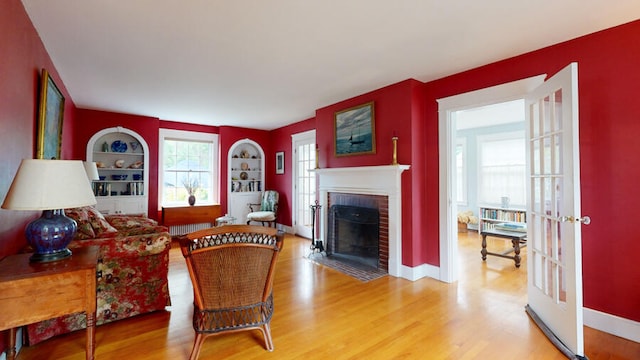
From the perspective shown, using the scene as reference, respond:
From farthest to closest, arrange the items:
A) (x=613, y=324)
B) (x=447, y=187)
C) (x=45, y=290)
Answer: (x=447, y=187) → (x=613, y=324) → (x=45, y=290)

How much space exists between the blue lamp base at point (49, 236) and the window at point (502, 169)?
6929 mm

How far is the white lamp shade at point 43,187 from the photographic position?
1.47 metres

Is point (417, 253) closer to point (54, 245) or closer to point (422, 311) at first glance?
point (422, 311)

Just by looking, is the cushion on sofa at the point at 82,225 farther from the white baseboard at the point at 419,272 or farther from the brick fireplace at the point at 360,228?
the white baseboard at the point at 419,272

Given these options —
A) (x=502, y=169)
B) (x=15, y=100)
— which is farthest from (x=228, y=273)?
→ (x=502, y=169)

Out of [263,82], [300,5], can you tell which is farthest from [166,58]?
[300,5]

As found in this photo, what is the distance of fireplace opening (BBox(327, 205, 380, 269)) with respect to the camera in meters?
3.96

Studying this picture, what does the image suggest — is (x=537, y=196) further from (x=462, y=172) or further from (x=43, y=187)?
(x=462, y=172)

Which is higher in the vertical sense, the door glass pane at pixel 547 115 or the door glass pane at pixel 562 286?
the door glass pane at pixel 547 115

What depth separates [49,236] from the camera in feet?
5.45

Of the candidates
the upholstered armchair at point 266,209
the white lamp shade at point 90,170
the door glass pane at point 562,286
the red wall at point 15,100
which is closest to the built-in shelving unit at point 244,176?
the upholstered armchair at point 266,209

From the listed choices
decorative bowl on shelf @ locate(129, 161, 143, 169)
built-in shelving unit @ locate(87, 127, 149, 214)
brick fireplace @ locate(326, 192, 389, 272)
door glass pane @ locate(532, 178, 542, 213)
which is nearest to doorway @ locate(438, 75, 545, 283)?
brick fireplace @ locate(326, 192, 389, 272)

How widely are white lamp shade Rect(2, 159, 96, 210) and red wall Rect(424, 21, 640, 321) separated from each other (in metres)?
3.66

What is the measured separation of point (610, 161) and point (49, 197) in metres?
3.80
